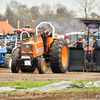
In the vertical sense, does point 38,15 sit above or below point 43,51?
above

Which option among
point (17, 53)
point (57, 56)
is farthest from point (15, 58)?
point (57, 56)

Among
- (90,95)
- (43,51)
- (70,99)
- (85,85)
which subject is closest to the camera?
(70,99)

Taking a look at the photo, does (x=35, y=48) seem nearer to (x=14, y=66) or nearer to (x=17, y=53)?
(x=17, y=53)

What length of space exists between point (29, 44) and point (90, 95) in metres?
7.07

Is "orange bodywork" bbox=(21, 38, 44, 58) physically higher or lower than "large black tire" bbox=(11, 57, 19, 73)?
higher

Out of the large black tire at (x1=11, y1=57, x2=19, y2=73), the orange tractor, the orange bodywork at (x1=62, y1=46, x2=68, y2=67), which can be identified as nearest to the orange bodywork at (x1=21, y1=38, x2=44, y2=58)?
the orange tractor

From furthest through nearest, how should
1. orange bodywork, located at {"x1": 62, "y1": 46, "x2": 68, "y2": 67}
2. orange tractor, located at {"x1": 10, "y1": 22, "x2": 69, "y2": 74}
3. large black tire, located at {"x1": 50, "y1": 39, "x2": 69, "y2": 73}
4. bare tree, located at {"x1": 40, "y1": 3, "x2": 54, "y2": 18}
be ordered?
1. bare tree, located at {"x1": 40, "y1": 3, "x2": 54, "y2": 18}
2. orange bodywork, located at {"x1": 62, "y1": 46, "x2": 68, "y2": 67}
3. large black tire, located at {"x1": 50, "y1": 39, "x2": 69, "y2": 73}
4. orange tractor, located at {"x1": 10, "y1": 22, "x2": 69, "y2": 74}

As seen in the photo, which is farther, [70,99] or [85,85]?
[85,85]

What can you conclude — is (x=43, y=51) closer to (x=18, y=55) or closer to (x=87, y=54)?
(x=18, y=55)

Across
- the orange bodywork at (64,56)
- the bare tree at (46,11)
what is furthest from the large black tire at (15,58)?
the bare tree at (46,11)

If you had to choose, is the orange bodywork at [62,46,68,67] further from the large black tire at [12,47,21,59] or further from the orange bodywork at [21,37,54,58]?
the large black tire at [12,47,21,59]

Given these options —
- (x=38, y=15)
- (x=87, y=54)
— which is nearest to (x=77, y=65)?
(x=87, y=54)

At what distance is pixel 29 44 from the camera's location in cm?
1353

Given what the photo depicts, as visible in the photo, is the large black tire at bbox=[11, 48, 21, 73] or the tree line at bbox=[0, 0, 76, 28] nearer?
the large black tire at bbox=[11, 48, 21, 73]
